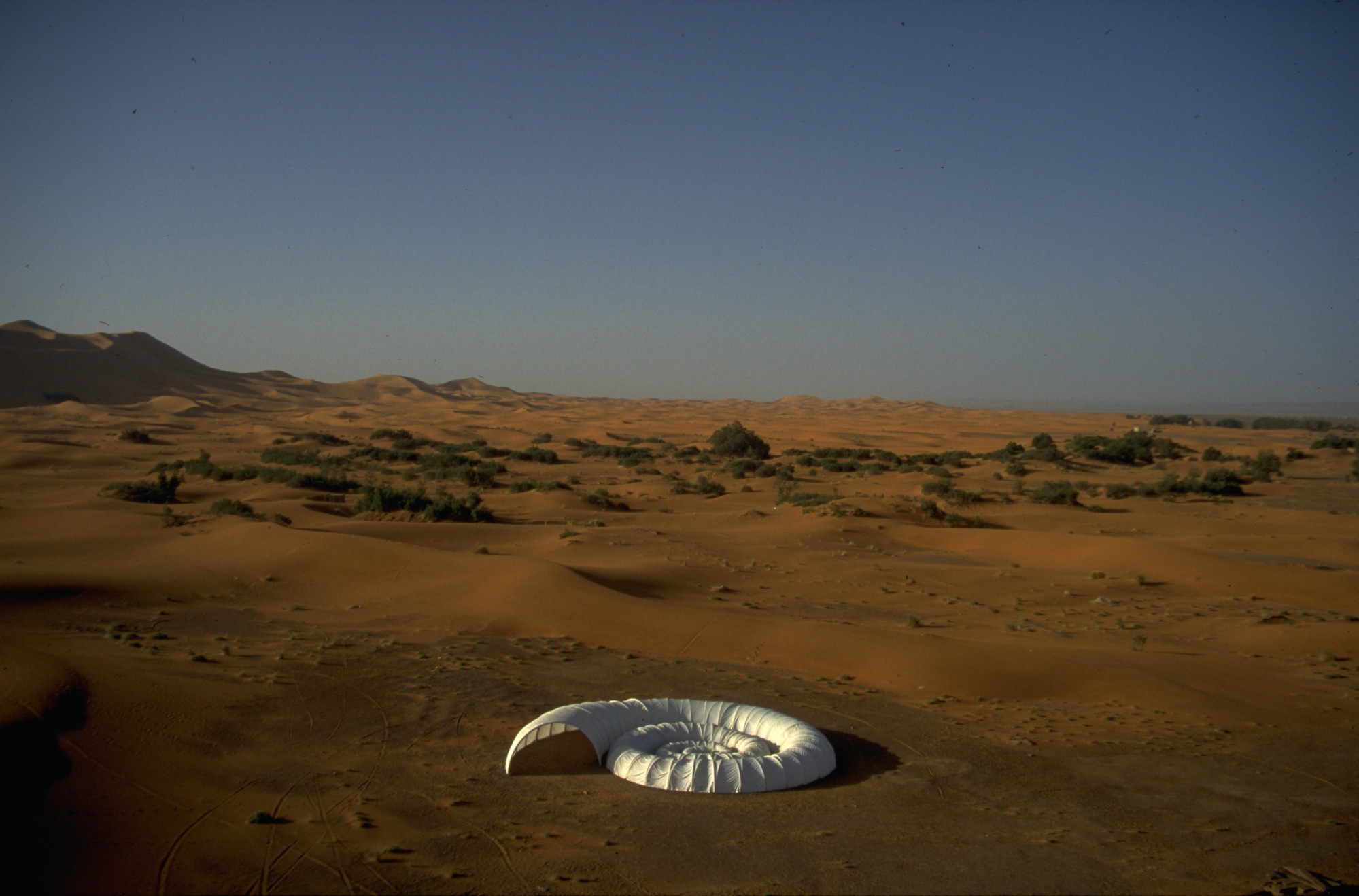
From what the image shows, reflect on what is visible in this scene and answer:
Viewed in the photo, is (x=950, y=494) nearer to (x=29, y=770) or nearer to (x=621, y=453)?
(x=621, y=453)

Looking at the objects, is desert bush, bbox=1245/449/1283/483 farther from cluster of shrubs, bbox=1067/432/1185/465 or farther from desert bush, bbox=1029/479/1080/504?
desert bush, bbox=1029/479/1080/504

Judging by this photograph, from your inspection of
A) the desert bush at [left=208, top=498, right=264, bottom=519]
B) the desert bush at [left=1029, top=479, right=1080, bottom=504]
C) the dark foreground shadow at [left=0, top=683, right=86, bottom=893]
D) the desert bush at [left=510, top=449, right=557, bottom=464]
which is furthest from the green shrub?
the dark foreground shadow at [left=0, top=683, right=86, bottom=893]

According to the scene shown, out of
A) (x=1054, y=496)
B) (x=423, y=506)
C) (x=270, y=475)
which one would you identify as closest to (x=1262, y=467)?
(x=1054, y=496)

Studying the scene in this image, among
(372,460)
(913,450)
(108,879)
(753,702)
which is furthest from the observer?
(913,450)

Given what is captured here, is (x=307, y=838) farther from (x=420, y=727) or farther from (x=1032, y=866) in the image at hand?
(x=1032, y=866)

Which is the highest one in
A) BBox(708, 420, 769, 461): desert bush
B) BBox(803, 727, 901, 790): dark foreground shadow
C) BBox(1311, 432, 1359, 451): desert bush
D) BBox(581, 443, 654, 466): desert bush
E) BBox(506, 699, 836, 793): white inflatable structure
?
BBox(1311, 432, 1359, 451): desert bush

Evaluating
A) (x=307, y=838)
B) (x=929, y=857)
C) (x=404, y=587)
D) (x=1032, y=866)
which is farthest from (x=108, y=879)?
(x=404, y=587)
